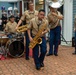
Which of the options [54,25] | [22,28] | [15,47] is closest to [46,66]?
[22,28]

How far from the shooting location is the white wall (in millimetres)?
11883

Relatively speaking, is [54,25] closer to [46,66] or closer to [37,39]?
[46,66]

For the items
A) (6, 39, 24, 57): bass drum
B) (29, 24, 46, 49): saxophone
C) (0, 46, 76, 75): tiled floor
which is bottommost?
(0, 46, 76, 75): tiled floor

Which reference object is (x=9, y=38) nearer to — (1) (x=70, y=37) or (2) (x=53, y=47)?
(2) (x=53, y=47)

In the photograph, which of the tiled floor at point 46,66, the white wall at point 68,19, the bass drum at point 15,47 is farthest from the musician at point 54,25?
the white wall at point 68,19

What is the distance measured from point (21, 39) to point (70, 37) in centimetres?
363

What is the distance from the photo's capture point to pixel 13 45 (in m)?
9.07

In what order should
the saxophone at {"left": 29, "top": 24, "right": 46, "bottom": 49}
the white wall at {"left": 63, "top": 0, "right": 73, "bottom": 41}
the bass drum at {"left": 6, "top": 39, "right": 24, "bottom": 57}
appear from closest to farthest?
the saxophone at {"left": 29, "top": 24, "right": 46, "bottom": 49} → the bass drum at {"left": 6, "top": 39, "right": 24, "bottom": 57} → the white wall at {"left": 63, "top": 0, "right": 73, "bottom": 41}

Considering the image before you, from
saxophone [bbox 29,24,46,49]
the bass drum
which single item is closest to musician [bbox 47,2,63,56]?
the bass drum

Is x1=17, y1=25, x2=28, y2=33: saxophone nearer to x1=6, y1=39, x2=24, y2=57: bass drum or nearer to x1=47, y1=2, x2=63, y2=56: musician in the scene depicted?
x1=6, y1=39, x2=24, y2=57: bass drum

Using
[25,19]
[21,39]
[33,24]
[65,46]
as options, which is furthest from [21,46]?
[65,46]

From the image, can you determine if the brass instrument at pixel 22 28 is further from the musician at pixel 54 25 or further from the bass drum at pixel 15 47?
the musician at pixel 54 25

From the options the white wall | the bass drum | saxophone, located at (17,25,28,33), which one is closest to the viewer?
saxophone, located at (17,25,28,33)

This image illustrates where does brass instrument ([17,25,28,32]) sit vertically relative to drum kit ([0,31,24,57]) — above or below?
above
